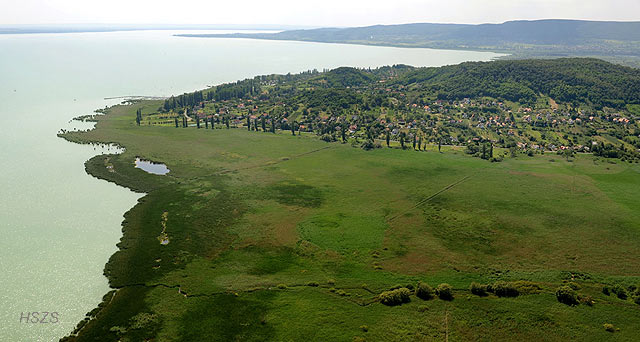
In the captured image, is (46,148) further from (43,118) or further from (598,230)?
(598,230)

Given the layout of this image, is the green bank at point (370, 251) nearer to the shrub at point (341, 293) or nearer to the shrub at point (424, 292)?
the shrub at point (341, 293)

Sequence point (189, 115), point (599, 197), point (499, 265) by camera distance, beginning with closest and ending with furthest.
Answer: point (499, 265) → point (599, 197) → point (189, 115)

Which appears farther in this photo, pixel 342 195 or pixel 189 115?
pixel 189 115

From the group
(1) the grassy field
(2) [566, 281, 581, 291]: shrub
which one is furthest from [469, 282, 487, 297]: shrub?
(2) [566, 281, 581, 291]: shrub

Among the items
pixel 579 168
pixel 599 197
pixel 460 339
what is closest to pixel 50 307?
pixel 460 339

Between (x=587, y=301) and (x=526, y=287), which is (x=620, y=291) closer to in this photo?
(x=587, y=301)
